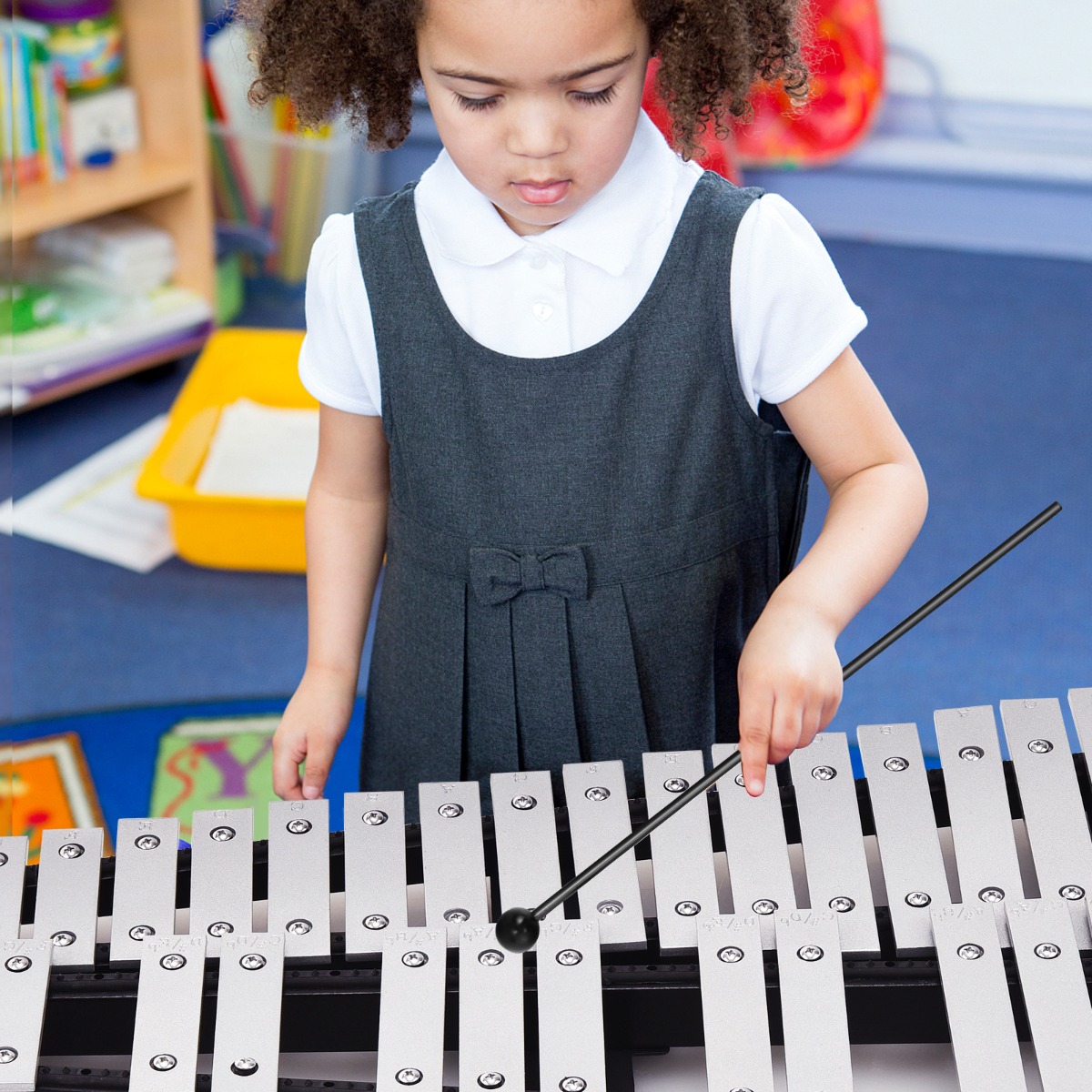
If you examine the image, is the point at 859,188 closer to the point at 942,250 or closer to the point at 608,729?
the point at 942,250

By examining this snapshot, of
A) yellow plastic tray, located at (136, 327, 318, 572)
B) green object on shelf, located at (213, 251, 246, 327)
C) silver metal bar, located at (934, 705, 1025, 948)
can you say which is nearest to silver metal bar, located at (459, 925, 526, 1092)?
silver metal bar, located at (934, 705, 1025, 948)

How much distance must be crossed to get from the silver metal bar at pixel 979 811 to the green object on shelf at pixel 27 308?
75.1 inches

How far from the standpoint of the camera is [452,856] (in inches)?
30.7

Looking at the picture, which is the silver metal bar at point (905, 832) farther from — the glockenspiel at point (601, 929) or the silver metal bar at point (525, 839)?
the silver metal bar at point (525, 839)

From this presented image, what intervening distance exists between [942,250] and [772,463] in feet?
7.78

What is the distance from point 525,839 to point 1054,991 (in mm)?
263

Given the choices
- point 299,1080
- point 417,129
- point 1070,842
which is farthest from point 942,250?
point 299,1080

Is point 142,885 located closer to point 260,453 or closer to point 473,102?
point 473,102

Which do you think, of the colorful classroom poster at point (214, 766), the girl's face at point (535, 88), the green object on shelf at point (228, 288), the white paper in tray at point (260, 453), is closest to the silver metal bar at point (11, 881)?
the girl's face at point (535, 88)

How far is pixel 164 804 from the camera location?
5.50 feet

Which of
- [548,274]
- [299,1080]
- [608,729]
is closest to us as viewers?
[299,1080]

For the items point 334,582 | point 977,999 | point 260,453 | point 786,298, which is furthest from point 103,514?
point 977,999

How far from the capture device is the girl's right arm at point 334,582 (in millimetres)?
1001

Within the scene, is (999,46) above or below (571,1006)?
above
